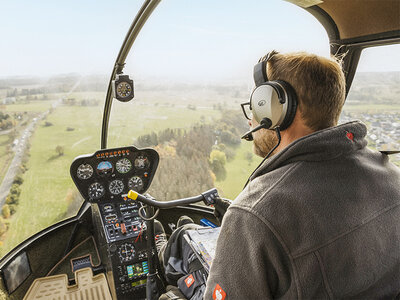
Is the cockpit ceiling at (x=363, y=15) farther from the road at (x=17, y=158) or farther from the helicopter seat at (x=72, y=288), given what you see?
the road at (x=17, y=158)

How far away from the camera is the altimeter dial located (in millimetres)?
2541

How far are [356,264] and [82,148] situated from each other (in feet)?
11.5

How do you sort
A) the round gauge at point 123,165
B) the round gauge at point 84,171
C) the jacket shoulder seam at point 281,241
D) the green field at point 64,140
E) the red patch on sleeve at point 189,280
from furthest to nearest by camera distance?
1. the green field at point 64,140
2. the round gauge at point 123,165
3. the round gauge at point 84,171
4. the red patch on sleeve at point 189,280
5. the jacket shoulder seam at point 281,241

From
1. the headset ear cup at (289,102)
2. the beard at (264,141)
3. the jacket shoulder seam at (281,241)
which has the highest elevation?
the headset ear cup at (289,102)

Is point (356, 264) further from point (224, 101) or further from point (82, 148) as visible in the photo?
point (82, 148)

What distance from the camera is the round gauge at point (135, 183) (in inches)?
106

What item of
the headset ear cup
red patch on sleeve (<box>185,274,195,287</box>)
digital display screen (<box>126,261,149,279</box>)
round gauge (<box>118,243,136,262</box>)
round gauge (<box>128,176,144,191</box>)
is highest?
the headset ear cup

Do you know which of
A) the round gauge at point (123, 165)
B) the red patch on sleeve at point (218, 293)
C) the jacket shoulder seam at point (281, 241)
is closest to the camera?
the jacket shoulder seam at point (281, 241)

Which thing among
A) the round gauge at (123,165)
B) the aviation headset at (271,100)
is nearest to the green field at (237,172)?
the round gauge at (123,165)

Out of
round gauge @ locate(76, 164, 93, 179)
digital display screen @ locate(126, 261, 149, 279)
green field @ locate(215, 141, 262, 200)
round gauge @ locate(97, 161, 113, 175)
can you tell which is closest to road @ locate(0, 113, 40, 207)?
round gauge @ locate(76, 164, 93, 179)

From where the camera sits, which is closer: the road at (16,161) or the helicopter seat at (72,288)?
the helicopter seat at (72,288)

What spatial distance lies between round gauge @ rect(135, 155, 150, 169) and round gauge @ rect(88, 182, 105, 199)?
0.36m

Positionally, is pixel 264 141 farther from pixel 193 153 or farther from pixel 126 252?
pixel 193 153

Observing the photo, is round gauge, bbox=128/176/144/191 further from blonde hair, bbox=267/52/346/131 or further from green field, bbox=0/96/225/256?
blonde hair, bbox=267/52/346/131
